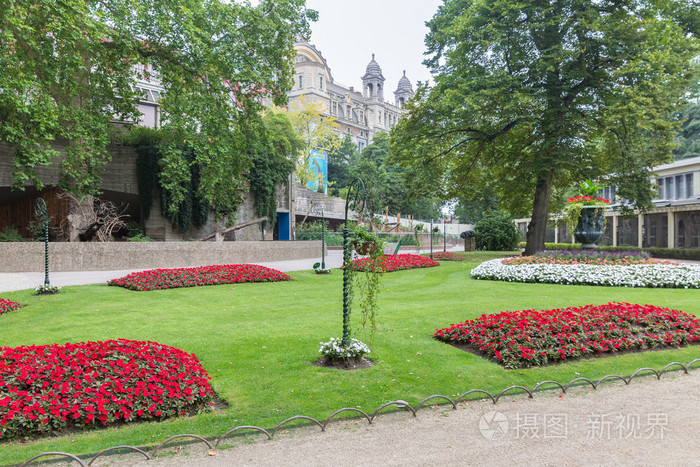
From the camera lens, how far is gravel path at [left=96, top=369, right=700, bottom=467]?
361 centimetres

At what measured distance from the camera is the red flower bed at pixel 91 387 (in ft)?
13.3

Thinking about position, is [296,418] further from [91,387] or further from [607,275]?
[607,275]

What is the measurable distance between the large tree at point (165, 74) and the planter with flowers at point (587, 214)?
13619 millimetres

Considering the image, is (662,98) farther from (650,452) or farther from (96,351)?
(96,351)

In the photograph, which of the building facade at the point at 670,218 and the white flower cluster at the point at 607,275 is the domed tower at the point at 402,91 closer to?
the building facade at the point at 670,218

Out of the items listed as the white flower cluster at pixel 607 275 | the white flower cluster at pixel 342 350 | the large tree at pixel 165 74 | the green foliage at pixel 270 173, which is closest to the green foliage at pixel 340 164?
the green foliage at pixel 270 173

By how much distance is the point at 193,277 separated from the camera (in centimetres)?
1544

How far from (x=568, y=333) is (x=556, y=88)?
17568 millimetres

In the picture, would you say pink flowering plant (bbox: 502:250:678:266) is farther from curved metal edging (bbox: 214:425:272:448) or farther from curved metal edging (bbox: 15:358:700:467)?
curved metal edging (bbox: 214:425:272:448)

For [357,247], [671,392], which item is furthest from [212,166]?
[671,392]

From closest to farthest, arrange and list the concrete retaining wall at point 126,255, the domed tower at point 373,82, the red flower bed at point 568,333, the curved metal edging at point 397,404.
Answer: the curved metal edging at point 397,404 → the red flower bed at point 568,333 → the concrete retaining wall at point 126,255 → the domed tower at point 373,82

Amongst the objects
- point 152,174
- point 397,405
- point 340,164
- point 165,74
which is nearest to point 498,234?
point 152,174

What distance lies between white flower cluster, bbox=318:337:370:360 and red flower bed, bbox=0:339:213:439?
1.66 metres

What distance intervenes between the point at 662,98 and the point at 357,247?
19.0 m
